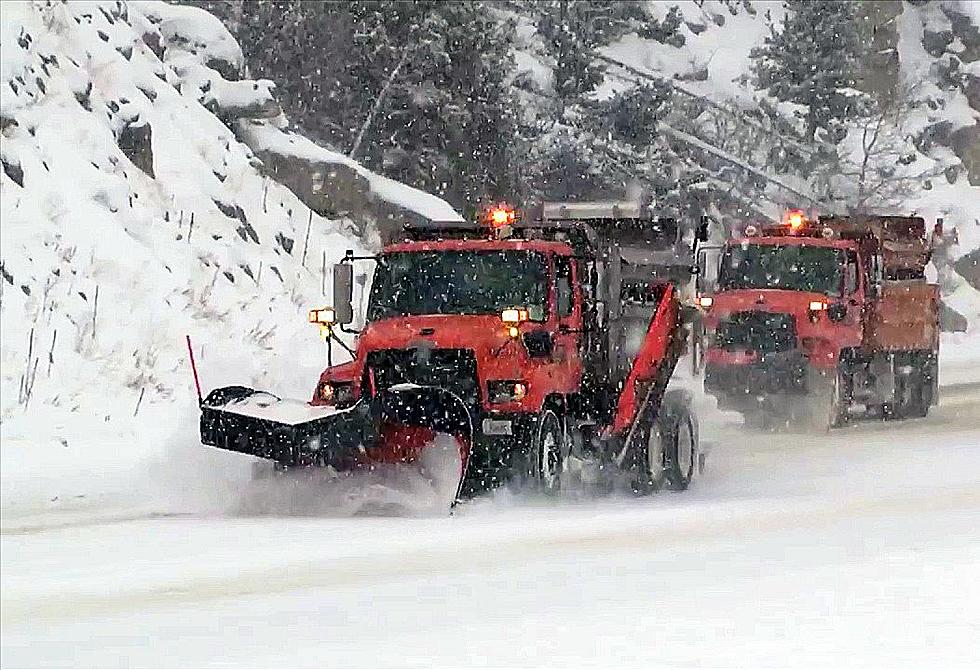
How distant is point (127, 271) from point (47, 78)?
12.7 feet

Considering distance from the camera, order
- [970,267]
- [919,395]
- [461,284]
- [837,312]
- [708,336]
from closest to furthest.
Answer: [461,284] → [837,312] → [708,336] → [919,395] → [970,267]

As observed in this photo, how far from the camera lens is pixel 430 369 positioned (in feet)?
43.1

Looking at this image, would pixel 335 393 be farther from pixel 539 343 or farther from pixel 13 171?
pixel 13 171

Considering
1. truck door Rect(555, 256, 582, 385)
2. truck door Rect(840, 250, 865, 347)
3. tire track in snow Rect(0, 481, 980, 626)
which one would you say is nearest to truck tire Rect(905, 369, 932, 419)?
truck door Rect(840, 250, 865, 347)

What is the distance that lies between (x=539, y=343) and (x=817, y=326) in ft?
28.4

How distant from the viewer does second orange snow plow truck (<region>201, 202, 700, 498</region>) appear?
41.9ft

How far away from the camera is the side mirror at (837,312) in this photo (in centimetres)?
2155

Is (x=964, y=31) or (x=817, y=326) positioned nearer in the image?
(x=817, y=326)

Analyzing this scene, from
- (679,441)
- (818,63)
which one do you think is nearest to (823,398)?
(679,441)

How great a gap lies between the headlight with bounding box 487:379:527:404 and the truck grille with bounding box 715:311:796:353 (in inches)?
341

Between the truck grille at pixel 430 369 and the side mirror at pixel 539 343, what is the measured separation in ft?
1.73

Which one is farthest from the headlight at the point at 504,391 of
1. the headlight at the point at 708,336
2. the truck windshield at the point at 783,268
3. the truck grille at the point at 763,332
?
the truck windshield at the point at 783,268

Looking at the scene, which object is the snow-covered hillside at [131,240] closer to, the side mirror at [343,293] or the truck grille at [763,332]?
the side mirror at [343,293]

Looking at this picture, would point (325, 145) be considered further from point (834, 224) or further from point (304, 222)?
point (834, 224)
